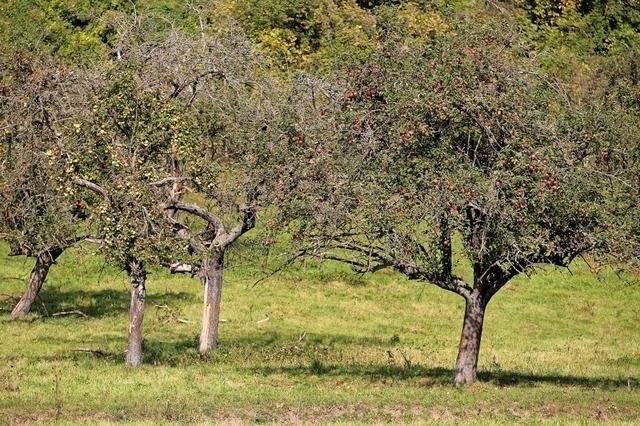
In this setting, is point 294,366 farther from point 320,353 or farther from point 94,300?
point 94,300

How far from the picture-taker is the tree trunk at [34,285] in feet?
130

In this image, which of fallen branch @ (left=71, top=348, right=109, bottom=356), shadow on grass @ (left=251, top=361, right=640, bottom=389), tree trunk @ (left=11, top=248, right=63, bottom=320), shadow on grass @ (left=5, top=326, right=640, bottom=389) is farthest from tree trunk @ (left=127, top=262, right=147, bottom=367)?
tree trunk @ (left=11, top=248, right=63, bottom=320)

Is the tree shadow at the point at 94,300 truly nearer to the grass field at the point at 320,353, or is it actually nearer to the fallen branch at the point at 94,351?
the grass field at the point at 320,353

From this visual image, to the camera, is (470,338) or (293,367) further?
(293,367)

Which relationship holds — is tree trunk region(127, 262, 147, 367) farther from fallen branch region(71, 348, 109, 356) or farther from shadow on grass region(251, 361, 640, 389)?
shadow on grass region(251, 361, 640, 389)

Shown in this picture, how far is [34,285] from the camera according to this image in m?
40.3

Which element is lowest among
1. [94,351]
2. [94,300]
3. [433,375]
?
[94,351]

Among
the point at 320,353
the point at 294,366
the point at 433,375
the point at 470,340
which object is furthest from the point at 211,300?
the point at 470,340

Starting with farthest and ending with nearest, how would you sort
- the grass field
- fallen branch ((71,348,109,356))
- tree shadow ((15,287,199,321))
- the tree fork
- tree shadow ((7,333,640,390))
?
tree shadow ((15,287,199,321)) < fallen branch ((71,348,109,356)) < tree shadow ((7,333,640,390)) < the tree fork < the grass field

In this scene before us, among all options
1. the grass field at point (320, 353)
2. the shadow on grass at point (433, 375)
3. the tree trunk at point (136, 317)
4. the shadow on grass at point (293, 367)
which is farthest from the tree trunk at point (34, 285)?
the shadow on grass at point (433, 375)

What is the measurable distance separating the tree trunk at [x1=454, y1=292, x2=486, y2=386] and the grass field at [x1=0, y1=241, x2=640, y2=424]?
52 cm

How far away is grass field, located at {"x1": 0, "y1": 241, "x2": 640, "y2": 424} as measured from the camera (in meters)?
25.4

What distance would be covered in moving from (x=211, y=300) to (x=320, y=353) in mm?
4136

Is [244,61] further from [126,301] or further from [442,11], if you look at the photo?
[442,11]
